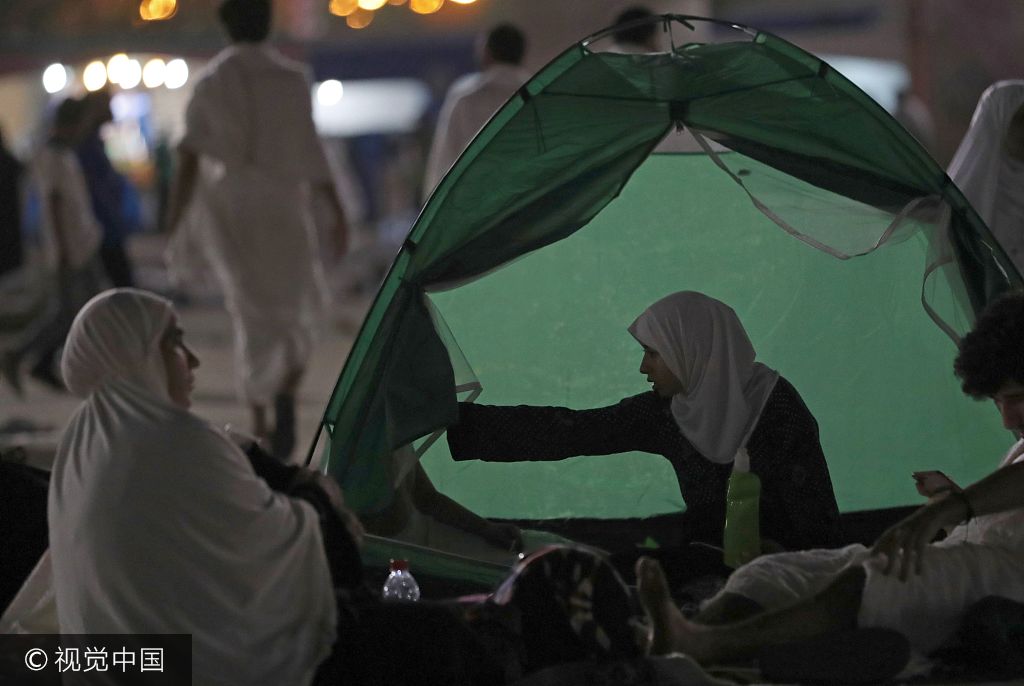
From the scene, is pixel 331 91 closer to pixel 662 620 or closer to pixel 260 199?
pixel 260 199

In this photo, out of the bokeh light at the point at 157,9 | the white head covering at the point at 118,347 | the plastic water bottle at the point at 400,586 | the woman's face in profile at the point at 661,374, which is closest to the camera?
the white head covering at the point at 118,347

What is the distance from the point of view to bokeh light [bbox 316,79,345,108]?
17.2 meters

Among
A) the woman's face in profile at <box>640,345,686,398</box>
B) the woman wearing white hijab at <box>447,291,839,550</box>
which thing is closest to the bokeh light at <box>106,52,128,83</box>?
the woman wearing white hijab at <box>447,291,839,550</box>

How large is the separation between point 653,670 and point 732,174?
1.87m

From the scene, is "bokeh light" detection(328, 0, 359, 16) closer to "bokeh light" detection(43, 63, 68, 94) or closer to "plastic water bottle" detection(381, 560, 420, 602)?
"bokeh light" detection(43, 63, 68, 94)

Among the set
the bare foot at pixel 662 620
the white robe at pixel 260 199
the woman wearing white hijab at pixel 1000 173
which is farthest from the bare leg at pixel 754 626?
the white robe at pixel 260 199

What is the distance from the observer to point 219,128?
643 centimetres

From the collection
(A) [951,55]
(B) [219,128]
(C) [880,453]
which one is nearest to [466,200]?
(C) [880,453]

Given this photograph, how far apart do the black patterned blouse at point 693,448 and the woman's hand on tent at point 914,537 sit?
0.56 metres

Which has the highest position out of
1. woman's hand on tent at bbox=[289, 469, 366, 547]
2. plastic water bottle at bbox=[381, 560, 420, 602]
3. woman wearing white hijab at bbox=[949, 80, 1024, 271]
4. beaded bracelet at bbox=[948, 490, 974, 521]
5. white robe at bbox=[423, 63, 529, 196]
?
white robe at bbox=[423, 63, 529, 196]

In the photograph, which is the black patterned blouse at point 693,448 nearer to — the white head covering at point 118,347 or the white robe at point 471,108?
the white head covering at point 118,347

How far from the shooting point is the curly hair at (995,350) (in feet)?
11.7

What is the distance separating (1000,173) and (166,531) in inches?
130

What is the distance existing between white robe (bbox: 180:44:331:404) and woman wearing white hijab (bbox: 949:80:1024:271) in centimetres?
275
